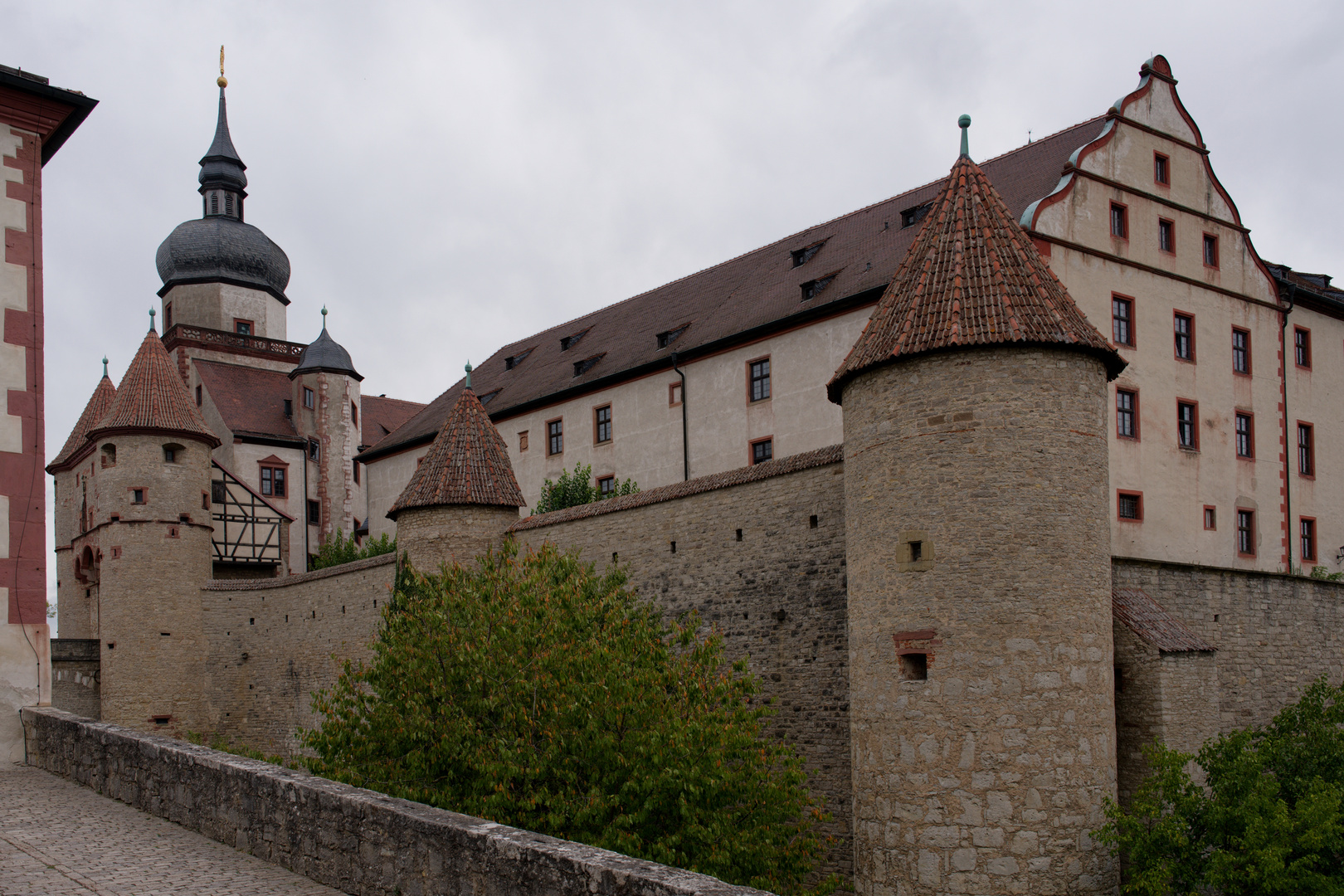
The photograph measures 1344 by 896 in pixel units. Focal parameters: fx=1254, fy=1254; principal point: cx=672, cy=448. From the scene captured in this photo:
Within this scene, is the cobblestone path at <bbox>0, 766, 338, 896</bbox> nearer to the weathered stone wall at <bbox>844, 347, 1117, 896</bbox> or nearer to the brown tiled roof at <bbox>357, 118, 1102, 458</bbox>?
the weathered stone wall at <bbox>844, 347, 1117, 896</bbox>

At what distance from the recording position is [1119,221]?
22.0 metres

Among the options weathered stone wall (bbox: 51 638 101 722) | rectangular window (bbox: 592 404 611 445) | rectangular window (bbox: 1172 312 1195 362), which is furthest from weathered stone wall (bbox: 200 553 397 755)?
rectangular window (bbox: 1172 312 1195 362)

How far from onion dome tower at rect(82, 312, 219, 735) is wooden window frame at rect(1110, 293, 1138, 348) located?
20.9 meters

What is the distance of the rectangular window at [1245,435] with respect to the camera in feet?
77.6

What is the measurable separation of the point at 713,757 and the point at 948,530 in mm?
3411

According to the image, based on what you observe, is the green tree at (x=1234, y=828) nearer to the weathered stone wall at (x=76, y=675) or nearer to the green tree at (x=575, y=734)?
the green tree at (x=575, y=734)

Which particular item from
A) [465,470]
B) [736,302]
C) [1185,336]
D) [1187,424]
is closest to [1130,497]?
[1187,424]

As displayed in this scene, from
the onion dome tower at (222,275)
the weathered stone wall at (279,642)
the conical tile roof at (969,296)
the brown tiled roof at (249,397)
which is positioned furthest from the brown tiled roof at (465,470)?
the onion dome tower at (222,275)

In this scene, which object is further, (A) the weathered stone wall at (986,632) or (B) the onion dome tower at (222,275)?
(B) the onion dome tower at (222,275)

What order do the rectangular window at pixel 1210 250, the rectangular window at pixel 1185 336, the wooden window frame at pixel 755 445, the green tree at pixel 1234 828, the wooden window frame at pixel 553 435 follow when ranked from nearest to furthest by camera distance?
1. the green tree at pixel 1234 828
2. the rectangular window at pixel 1185 336
3. the rectangular window at pixel 1210 250
4. the wooden window frame at pixel 755 445
5. the wooden window frame at pixel 553 435

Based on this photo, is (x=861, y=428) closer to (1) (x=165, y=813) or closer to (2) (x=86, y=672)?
(1) (x=165, y=813)

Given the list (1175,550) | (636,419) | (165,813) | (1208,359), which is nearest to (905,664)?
(165,813)

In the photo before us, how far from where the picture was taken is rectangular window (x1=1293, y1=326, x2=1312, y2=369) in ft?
84.1

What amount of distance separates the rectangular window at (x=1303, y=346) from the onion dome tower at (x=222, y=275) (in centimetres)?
3377
